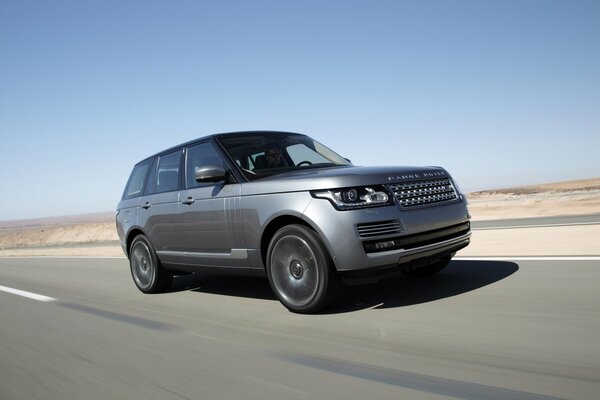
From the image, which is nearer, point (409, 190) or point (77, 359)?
point (77, 359)

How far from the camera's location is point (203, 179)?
17.5 feet

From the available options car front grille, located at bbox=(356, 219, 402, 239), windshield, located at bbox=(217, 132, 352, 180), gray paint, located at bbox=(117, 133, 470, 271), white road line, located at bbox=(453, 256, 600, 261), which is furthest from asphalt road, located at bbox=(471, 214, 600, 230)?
car front grille, located at bbox=(356, 219, 402, 239)

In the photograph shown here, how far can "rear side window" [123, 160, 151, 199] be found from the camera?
7386 millimetres

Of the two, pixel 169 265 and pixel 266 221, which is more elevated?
pixel 266 221

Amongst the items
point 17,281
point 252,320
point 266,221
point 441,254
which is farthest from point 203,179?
point 17,281

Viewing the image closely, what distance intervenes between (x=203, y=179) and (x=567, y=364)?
3651 mm

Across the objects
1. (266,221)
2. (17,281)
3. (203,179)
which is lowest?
(17,281)

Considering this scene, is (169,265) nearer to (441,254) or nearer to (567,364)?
(441,254)

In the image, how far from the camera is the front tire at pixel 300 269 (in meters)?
4.46

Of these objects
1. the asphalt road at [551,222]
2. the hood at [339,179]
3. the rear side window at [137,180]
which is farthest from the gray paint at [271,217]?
the asphalt road at [551,222]

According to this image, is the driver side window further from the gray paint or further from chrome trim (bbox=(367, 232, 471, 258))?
chrome trim (bbox=(367, 232, 471, 258))

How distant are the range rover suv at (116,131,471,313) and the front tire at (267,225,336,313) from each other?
1 cm

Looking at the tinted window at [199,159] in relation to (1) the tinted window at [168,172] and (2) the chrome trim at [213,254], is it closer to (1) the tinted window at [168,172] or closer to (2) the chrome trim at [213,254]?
(1) the tinted window at [168,172]

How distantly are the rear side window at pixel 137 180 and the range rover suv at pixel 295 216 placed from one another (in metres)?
0.53
